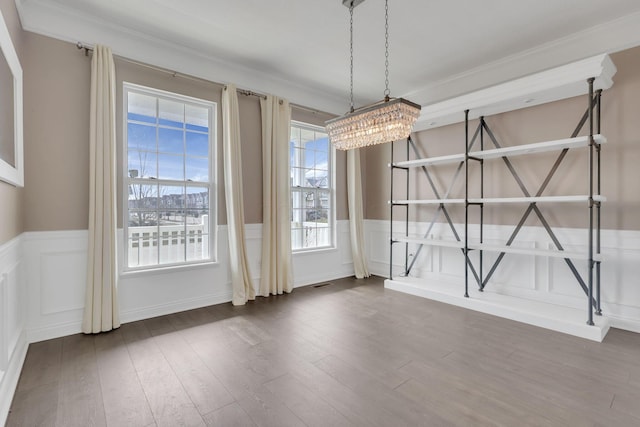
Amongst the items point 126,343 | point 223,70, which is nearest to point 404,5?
point 223,70

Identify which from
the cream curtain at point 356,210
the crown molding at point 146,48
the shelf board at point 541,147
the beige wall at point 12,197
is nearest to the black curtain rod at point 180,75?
the crown molding at point 146,48

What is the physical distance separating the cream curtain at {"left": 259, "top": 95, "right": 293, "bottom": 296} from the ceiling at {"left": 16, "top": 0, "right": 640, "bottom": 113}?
16.5 inches

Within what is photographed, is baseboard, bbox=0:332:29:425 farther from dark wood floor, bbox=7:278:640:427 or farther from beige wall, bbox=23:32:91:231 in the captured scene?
beige wall, bbox=23:32:91:231

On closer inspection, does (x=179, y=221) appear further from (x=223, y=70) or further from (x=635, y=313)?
(x=635, y=313)

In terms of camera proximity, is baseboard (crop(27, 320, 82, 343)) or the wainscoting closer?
the wainscoting

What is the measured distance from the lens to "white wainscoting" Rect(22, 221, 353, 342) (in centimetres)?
269

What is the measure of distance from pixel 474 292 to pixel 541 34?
2939 mm

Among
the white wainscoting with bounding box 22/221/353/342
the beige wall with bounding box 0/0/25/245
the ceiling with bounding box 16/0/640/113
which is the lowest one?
the white wainscoting with bounding box 22/221/353/342

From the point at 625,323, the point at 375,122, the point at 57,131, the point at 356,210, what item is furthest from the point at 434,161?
the point at 57,131

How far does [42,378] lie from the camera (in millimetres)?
2105

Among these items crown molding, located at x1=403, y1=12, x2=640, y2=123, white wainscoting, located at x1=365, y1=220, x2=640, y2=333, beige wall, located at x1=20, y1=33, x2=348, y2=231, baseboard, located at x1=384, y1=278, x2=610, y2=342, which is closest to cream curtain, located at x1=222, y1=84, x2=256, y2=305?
beige wall, located at x1=20, y1=33, x2=348, y2=231

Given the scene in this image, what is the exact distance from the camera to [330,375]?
215 centimetres

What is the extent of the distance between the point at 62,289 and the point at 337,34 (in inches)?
143

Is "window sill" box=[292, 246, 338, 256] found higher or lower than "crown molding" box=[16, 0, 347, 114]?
lower
